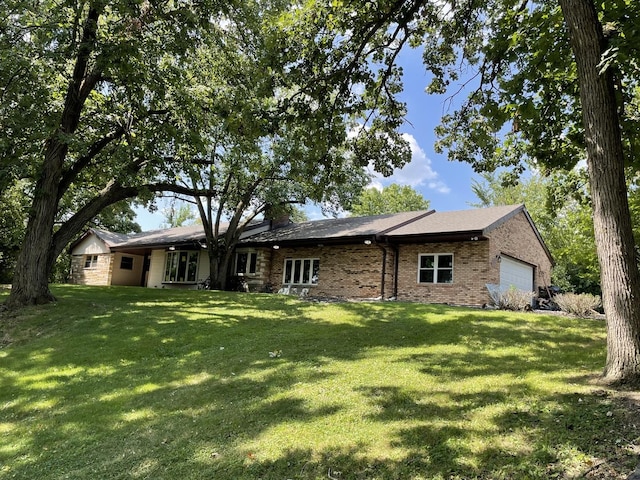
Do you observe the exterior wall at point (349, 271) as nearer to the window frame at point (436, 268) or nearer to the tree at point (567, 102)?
the window frame at point (436, 268)

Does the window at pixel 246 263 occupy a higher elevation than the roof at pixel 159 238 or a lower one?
lower

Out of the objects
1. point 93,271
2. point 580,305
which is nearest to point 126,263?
point 93,271

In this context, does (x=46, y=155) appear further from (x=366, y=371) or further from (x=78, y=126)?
(x=366, y=371)

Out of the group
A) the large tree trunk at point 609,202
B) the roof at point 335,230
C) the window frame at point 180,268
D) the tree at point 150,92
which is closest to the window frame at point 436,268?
the roof at point 335,230

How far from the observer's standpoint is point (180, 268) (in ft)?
81.0

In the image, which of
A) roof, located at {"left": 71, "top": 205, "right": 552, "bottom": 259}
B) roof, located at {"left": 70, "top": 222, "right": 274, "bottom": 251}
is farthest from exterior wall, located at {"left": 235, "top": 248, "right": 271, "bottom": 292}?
roof, located at {"left": 70, "top": 222, "right": 274, "bottom": 251}

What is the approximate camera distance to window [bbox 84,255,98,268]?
92.9 ft

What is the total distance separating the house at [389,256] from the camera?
16016mm

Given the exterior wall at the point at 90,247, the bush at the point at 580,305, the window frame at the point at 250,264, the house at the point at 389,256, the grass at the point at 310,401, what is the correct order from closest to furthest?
the grass at the point at 310,401, the bush at the point at 580,305, the house at the point at 389,256, the window frame at the point at 250,264, the exterior wall at the point at 90,247

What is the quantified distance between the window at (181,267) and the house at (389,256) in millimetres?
59

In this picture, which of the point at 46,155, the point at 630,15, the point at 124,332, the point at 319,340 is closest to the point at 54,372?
the point at 124,332

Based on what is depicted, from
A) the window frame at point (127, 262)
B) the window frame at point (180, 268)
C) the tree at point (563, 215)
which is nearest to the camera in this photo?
the tree at point (563, 215)

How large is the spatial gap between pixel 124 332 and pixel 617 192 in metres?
9.75

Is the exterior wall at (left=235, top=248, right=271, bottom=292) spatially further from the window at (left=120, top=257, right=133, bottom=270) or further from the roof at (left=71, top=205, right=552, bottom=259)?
the window at (left=120, top=257, right=133, bottom=270)
